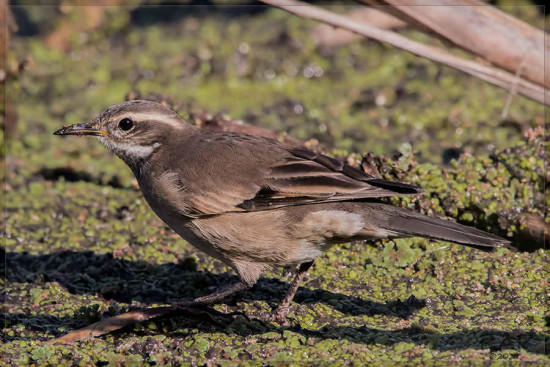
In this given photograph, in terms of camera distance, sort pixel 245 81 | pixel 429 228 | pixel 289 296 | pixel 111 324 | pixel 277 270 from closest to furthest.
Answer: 1. pixel 429 228
2. pixel 111 324
3. pixel 289 296
4. pixel 277 270
5. pixel 245 81

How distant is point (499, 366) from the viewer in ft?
17.5

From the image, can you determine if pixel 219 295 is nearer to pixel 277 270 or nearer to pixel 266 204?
pixel 266 204

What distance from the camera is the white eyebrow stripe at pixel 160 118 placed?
23.0 feet

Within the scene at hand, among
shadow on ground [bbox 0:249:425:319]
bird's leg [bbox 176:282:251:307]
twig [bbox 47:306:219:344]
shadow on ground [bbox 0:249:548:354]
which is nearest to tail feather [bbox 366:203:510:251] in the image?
shadow on ground [bbox 0:249:548:354]

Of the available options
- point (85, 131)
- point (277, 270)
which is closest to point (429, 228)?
point (277, 270)

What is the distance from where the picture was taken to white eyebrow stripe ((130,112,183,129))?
6996 mm

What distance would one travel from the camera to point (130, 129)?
698 centimetres

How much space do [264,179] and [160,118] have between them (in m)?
1.30

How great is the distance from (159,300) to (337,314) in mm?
1651

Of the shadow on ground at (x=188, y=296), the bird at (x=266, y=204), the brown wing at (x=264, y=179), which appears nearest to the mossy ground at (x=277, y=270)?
the shadow on ground at (x=188, y=296)

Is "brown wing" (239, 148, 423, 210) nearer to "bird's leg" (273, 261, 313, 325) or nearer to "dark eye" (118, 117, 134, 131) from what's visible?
"bird's leg" (273, 261, 313, 325)

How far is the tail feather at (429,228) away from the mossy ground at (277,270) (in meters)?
0.76

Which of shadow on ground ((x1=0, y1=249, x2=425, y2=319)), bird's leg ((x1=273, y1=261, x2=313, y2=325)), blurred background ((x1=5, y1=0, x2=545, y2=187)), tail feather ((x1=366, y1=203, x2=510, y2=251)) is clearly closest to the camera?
tail feather ((x1=366, y1=203, x2=510, y2=251))

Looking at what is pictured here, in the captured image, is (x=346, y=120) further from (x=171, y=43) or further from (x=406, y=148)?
(x=171, y=43)
